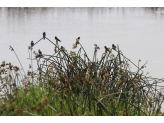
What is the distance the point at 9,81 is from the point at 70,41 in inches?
152

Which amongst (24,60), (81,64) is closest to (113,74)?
(81,64)

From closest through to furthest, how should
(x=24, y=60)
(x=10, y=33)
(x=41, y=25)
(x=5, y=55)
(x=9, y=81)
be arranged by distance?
1. (x=9, y=81)
2. (x=24, y=60)
3. (x=5, y=55)
4. (x=10, y=33)
5. (x=41, y=25)

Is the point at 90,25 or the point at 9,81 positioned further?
the point at 90,25

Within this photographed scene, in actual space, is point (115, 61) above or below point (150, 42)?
below

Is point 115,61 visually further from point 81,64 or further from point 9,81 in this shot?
point 9,81

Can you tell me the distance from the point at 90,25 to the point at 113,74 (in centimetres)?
621

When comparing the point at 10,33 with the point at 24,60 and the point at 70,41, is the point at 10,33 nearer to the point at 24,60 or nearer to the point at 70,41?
the point at 70,41

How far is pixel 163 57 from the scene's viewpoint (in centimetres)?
566

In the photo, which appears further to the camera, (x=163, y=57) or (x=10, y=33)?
(x=10, y=33)

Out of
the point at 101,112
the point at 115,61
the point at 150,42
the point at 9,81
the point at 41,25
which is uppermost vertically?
the point at 41,25
